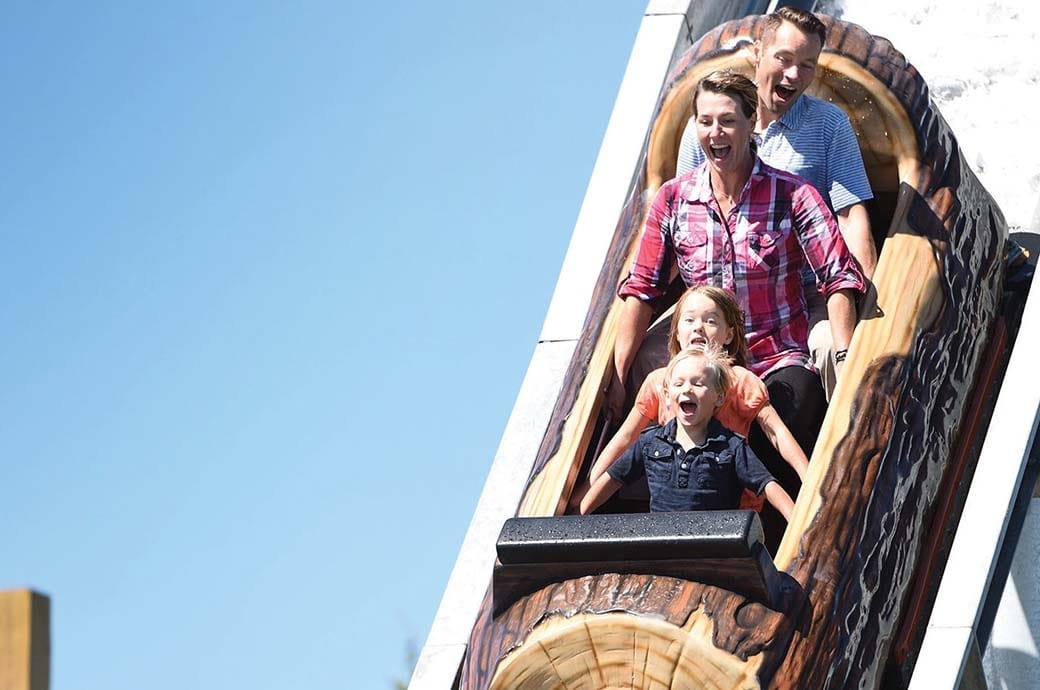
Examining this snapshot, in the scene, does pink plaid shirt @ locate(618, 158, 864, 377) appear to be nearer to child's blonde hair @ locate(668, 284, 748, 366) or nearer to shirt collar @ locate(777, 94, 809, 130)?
child's blonde hair @ locate(668, 284, 748, 366)

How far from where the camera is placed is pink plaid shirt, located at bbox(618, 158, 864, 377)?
504 centimetres

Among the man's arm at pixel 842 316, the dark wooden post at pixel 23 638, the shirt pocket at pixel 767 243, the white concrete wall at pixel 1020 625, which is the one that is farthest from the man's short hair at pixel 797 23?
the dark wooden post at pixel 23 638

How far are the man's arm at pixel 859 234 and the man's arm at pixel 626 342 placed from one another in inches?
22.0

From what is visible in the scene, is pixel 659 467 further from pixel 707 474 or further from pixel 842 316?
pixel 842 316

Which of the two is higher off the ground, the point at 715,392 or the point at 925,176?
the point at 925,176

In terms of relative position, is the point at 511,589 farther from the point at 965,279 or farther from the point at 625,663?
the point at 965,279

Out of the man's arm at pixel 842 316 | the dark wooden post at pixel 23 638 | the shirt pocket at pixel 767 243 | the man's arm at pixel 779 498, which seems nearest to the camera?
the dark wooden post at pixel 23 638

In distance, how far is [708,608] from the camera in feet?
13.7

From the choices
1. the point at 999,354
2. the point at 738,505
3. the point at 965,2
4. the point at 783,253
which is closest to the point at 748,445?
the point at 738,505

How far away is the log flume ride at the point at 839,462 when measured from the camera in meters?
4.19

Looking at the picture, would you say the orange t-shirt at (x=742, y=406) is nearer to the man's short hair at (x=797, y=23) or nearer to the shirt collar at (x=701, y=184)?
the shirt collar at (x=701, y=184)

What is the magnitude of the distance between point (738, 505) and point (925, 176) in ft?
4.09

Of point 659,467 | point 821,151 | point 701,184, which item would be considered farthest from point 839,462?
point 821,151

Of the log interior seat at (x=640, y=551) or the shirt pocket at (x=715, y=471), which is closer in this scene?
the log interior seat at (x=640, y=551)
